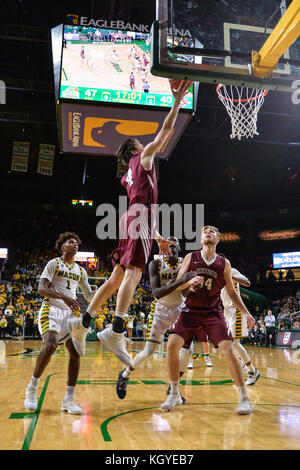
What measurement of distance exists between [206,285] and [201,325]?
17.7 inches

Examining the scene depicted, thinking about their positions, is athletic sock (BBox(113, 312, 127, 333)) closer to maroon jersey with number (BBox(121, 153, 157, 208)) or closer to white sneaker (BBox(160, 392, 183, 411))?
maroon jersey with number (BBox(121, 153, 157, 208))

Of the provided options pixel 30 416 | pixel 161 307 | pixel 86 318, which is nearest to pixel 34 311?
pixel 161 307

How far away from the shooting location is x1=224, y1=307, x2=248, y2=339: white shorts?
675 cm

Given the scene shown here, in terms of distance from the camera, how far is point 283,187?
26.8 metres

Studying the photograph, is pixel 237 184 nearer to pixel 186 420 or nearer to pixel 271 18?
pixel 271 18

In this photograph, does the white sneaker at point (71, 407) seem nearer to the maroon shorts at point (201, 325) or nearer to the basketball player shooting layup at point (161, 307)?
the basketball player shooting layup at point (161, 307)

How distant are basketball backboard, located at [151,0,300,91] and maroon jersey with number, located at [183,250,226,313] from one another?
6.51 feet

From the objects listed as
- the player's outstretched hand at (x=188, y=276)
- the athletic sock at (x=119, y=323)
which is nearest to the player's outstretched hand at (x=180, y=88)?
the player's outstretched hand at (x=188, y=276)

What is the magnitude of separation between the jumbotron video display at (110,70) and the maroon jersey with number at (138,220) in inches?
205

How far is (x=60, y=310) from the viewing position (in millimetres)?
4625

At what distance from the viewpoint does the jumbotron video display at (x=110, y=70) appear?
8484 mm

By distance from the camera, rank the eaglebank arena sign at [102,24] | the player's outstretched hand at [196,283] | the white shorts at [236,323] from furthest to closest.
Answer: the eaglebank arena sign at [102,24]
the white shorts at [236,323]
the player's outstretched hand at [196,283]

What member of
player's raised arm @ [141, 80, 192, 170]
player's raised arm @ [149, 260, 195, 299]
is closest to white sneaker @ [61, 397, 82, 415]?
player's raised arm @ [149, 260, 195, 299]

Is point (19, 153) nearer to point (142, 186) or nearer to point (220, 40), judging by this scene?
point (220, 40)
